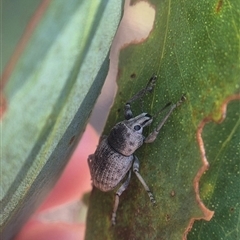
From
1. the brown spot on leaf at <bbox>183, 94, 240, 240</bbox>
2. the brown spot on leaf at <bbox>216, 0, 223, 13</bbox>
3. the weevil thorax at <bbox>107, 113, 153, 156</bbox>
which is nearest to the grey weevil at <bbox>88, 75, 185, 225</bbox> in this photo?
the weevil thorax at <bbox>107, 113, 153, 156</bbox>

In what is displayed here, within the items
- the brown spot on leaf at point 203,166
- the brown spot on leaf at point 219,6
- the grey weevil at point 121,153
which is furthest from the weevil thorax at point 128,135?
the brown spot on leaf at point 219,6

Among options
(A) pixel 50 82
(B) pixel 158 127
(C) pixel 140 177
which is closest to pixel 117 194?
(C) pixel 140 177

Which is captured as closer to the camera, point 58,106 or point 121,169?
point 58,106

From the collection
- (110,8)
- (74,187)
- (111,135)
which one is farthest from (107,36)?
(74,187)

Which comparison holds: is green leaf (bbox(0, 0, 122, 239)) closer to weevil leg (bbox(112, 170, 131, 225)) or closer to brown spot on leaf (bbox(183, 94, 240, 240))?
brown spot on leaf (bbox(183, 94, 240, 240))

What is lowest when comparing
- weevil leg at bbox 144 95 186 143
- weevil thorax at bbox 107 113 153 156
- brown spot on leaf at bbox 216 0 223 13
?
weevil thorax at bbox 107 113 153 156

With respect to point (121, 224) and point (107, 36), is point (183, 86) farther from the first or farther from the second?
point (121, 224)

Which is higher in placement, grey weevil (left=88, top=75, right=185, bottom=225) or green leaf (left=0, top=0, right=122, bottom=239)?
green leaf (left=0, top=0, right=122, bottom=239)
